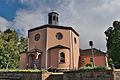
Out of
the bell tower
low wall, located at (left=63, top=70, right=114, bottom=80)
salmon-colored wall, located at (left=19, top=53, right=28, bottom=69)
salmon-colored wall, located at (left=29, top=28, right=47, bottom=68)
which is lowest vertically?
low wall, located at (left=63, top=70, right=114, bottom=80)

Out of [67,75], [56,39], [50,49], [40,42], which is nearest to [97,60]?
[56,39]

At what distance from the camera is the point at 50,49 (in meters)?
19.8

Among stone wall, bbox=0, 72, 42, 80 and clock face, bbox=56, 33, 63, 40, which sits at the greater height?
clock face, bbox=56, 33, 63, 40

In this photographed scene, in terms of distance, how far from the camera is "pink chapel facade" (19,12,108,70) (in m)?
18.6

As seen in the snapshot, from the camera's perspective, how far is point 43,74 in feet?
41.6

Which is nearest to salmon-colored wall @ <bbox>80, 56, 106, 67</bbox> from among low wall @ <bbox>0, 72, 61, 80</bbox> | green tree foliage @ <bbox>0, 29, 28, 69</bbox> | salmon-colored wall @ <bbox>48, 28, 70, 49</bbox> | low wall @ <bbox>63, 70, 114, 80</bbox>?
salmon-colored wall @ <bbox>48, 28, 70, 49</bbox>

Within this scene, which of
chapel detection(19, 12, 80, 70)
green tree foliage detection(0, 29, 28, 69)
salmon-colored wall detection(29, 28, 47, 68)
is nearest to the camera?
chapel detection(19, 12, 80, 70)

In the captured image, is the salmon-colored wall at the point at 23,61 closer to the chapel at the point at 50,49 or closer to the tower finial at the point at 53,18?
the chapel at the point at 50,49

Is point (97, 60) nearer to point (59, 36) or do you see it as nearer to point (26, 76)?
point (59, 36)

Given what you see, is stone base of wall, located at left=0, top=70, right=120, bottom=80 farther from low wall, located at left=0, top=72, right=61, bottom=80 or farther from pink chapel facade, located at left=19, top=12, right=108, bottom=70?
pink chapel facade, located at left=19, top=12, right=108, bottom=70

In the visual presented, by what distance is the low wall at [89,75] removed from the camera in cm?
892

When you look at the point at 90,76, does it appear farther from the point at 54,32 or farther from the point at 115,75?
the point at 54,32

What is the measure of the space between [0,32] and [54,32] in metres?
27.2

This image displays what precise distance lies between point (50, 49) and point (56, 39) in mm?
2436
